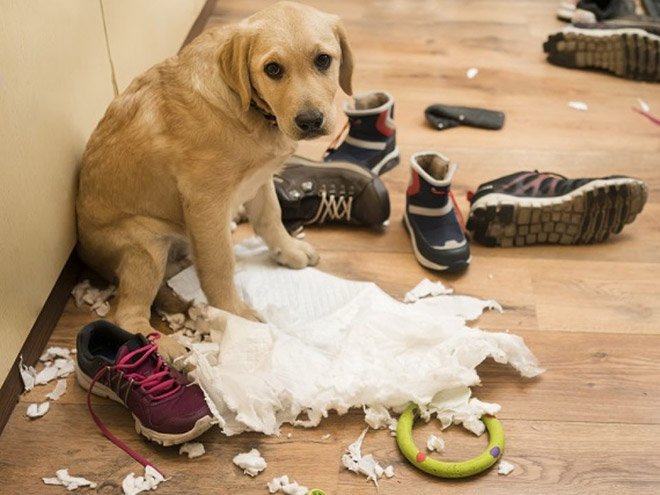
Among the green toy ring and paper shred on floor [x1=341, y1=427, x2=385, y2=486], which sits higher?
the green toy ring

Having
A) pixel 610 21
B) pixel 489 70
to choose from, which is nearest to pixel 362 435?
pixel 489 70

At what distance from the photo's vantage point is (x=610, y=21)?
359cm

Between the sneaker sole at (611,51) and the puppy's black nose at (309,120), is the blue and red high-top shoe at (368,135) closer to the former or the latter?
the puppy's black nose at (309,120)

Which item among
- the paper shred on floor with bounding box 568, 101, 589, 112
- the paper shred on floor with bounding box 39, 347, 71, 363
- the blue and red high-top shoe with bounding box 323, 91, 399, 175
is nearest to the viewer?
the paper shred on floor with bounding box 39, 347, 71, 363

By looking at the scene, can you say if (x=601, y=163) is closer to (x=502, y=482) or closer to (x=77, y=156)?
(x=502, y=482)

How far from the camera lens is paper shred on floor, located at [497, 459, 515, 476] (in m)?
1.76

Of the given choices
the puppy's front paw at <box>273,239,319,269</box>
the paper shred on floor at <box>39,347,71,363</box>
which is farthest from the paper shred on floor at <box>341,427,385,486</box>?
the paper shred on floor at <box>39,347,71,363</box>

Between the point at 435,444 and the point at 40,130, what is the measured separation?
3.99ft

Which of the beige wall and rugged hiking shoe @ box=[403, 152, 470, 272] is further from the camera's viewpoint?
rugged hiking shoe @ box=[403, 152, 470, 272]

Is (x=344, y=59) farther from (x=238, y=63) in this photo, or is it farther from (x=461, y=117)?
(x=461, y=117)

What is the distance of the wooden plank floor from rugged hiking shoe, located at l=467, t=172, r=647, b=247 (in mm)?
53

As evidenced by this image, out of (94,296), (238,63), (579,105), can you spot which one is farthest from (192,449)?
(579,105)

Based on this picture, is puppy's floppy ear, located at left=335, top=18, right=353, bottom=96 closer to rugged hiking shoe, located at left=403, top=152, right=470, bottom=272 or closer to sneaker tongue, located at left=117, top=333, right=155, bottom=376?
rugged hiking shoe, located at left=403, top=152, right=470, bottom=272

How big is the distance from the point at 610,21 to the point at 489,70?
0.63 m
